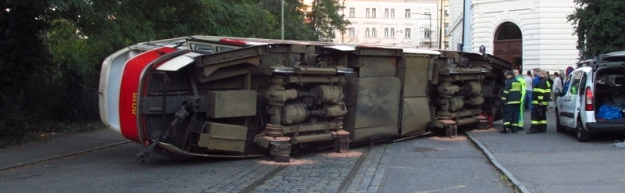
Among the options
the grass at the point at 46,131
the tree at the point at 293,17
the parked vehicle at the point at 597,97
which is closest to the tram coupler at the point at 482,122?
the parked vehicle at the point at 597,97

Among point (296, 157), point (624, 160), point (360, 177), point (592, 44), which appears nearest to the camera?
point (360, 177)

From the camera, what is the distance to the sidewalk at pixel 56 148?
40.4ft

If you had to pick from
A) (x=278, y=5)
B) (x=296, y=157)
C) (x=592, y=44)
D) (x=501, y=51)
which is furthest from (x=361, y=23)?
(x=296, y=157)

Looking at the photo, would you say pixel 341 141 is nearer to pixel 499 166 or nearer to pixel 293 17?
pixel 499 166

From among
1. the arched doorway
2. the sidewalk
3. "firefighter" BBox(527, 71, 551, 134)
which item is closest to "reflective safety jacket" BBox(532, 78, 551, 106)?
"firefighter" BBox(527, 71, 551, 134)

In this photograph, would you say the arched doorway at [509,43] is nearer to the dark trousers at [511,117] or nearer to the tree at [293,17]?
the tree at [293,17]

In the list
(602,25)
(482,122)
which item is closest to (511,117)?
(482,122)

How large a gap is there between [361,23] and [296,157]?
65.9 metres

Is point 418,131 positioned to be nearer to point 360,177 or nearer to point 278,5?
point 360,177

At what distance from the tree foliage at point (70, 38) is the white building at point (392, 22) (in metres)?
53.8

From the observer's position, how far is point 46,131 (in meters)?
16.7

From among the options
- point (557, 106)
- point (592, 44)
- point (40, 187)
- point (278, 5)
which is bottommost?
point (40, 187)

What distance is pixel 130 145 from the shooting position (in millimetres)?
14766

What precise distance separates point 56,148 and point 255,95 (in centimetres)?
518
